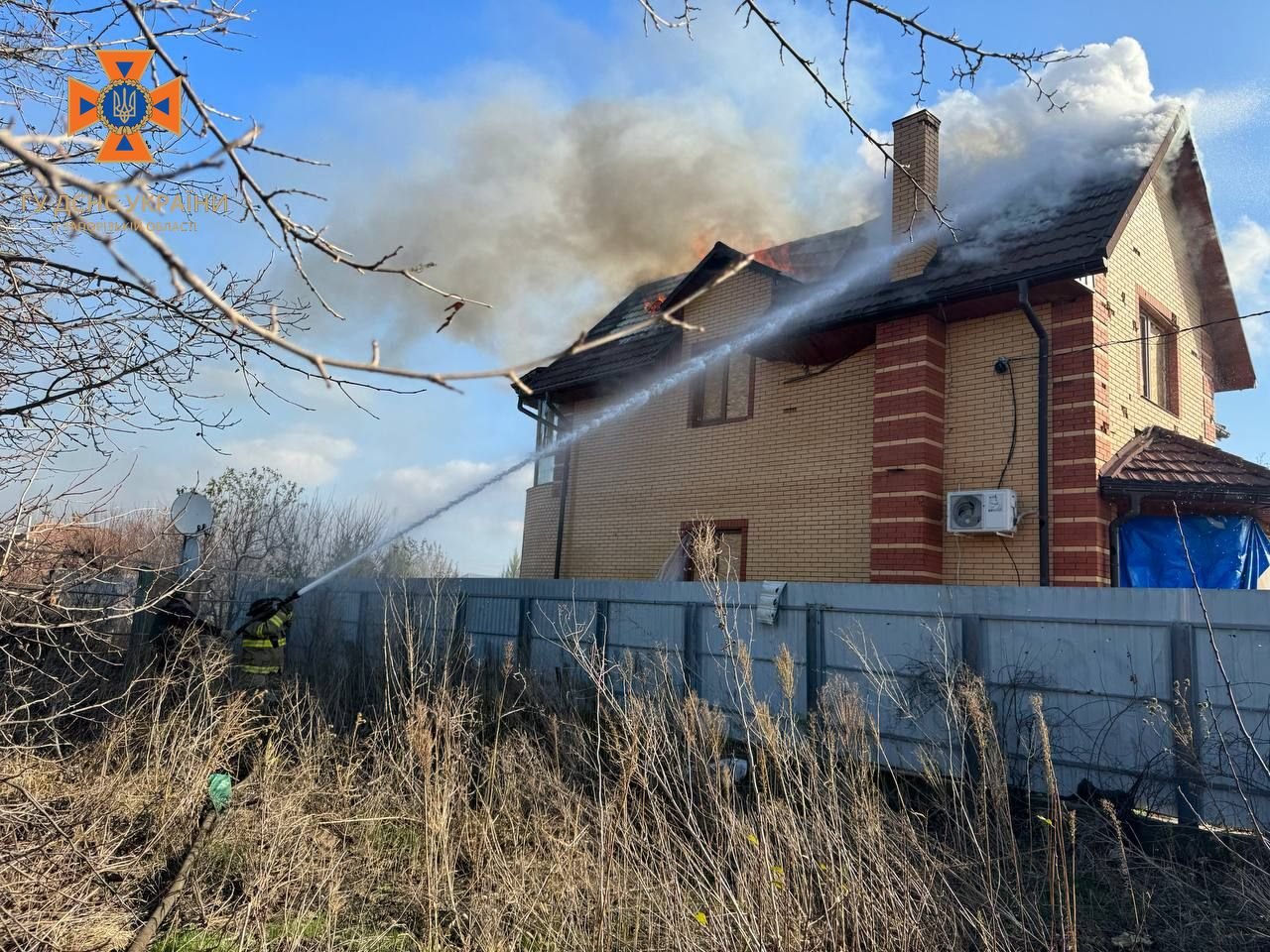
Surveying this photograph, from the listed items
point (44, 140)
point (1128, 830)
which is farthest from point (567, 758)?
point (44, 140)

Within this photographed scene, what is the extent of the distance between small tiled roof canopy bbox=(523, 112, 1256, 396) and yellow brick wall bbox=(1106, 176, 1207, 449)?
0.41 meters

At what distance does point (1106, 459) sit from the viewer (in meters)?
9.62

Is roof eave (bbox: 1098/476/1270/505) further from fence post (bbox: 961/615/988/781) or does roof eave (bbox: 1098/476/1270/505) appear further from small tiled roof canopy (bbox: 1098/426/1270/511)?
fence post (bbox: 961/615/988/781)

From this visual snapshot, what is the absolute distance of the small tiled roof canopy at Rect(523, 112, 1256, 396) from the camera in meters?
9.58

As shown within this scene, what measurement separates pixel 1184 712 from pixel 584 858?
4.11m

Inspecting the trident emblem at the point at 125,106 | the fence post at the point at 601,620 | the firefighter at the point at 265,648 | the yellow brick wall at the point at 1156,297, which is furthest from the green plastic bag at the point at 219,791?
the yellow brick wall at the point at 1156,297

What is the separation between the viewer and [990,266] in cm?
1002

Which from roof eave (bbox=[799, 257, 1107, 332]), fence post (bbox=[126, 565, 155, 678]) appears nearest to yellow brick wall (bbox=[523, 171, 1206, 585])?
roof eave (bbox=[799, 257, 1107, 332])

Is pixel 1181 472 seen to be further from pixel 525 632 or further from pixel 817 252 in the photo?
pixel 525 632

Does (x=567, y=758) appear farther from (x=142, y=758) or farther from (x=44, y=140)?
(x=44, y=140)

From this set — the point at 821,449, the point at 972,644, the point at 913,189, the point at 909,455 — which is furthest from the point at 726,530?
the point at 972,644

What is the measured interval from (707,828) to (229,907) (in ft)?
8.49

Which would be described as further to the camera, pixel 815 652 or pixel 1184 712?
pixel 815 652

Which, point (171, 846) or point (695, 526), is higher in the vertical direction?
point (695, 526)
